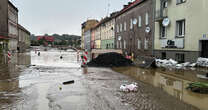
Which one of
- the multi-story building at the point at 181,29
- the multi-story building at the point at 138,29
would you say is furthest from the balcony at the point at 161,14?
the multi-story building at the point at 138,29

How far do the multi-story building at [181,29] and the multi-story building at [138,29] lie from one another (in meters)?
1.91

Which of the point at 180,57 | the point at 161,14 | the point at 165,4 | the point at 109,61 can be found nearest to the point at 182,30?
the point at 180,57

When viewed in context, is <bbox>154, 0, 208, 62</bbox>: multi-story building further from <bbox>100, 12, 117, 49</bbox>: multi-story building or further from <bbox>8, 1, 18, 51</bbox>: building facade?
<bbox>8, 1, 18, 51</bbox>: building facade

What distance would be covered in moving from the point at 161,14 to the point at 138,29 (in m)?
7.88

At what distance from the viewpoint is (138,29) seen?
1152 inches

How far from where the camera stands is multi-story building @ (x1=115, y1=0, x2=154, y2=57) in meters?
24.8

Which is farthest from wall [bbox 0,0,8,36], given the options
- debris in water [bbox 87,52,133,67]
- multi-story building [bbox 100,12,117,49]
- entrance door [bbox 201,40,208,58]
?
entrance door [bbox 201,40,208,58]

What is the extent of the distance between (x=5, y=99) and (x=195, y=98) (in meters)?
5.95

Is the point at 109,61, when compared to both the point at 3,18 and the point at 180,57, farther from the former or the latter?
the point at 3,18

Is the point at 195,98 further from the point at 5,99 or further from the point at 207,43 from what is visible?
the point at 207,43

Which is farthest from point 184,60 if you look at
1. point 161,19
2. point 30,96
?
point 30,96

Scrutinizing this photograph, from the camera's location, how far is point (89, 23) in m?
90.2

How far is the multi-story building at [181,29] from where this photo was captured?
16.0 meters

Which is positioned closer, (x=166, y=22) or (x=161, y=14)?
(x=166, y=22)
